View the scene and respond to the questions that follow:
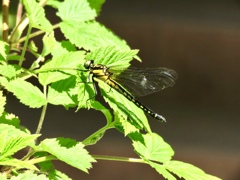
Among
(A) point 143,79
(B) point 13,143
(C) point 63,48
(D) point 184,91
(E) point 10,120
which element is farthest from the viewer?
(D) point 184,91

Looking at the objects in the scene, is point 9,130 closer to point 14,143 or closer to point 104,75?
point 14,143

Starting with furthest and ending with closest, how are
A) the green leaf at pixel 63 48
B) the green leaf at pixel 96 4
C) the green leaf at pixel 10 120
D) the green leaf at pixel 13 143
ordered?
the green leaf at pixel 96 4 < the green leaf at pixel 63 48 < the green leaf at pixel 10 120 < the green leaf at pixel 13 143

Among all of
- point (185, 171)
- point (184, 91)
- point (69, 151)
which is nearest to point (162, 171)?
point (185, 171)

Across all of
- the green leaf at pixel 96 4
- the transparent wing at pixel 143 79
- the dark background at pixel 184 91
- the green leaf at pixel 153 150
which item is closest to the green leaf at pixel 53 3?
the green leaf at pixel 96 4

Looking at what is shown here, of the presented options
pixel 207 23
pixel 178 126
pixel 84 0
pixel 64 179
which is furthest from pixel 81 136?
pixel 64 179

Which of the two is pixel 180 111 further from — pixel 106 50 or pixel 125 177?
pixel 106 50

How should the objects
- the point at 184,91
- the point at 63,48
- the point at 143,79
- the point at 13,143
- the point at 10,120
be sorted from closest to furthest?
1. the point at 13,143
2. the point at 10,120
3. the point at 63,48
4. the point at 143,79
5. the point at 184,91

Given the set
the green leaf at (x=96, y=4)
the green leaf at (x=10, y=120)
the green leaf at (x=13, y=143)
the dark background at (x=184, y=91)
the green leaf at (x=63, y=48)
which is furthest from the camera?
the dark background at (x=184, y=91)

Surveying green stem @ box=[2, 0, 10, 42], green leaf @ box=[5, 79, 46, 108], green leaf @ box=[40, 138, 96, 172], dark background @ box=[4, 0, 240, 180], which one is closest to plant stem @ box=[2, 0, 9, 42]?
green stem @ box=[2, 0, 10, 42]

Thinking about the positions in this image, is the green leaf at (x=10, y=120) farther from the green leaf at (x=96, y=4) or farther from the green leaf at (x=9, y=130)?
the green leaf at (x=96, y=4)
